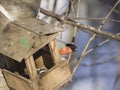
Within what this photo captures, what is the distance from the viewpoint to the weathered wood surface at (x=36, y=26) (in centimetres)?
196

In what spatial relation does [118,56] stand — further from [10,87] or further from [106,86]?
[10,87]

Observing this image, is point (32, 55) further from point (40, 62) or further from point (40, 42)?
point (40, 62)

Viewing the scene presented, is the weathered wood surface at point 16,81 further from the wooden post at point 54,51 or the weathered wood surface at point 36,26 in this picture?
the weathered wood surface at point 36,26

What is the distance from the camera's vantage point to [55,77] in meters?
2.26

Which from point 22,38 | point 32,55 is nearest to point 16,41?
point 22,38

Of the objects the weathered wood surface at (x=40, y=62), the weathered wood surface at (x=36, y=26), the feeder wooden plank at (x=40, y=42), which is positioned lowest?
the weathered wood surface at (x=40, y=62)

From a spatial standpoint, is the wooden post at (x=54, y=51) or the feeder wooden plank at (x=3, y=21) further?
the wooden post at (x=54, y=51)

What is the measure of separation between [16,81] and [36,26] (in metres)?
0.52

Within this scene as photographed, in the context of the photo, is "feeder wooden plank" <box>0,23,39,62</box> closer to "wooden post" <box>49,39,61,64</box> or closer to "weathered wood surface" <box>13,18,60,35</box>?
"weathered wood surface" <box>13,18,60,35</box>

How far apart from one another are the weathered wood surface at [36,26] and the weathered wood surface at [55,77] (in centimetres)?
35

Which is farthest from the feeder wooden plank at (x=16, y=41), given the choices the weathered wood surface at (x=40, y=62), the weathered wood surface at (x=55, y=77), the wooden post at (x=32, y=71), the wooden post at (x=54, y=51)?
the weathered wood surface at (x=40, y=62)

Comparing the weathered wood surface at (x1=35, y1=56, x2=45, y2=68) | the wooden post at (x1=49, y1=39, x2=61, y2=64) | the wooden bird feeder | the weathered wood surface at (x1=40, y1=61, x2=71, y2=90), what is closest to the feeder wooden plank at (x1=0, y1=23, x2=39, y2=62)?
the wooden bird feeder

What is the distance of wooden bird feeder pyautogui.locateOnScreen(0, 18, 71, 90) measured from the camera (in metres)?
1.92

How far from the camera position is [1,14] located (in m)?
2.00
